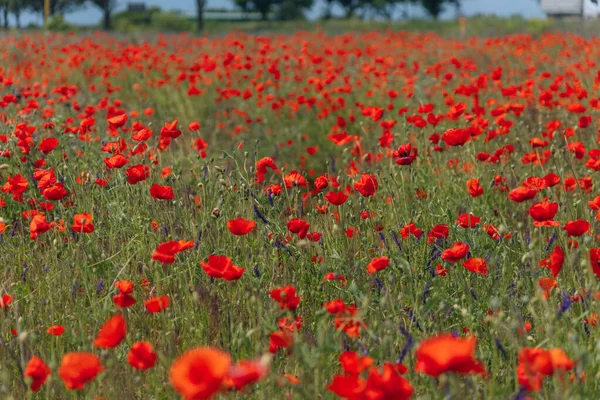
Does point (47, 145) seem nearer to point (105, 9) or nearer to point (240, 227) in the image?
point (240, 227)

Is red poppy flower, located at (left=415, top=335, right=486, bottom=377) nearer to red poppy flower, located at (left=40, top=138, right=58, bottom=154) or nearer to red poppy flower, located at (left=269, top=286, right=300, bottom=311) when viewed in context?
red poppy flower, located at (left=269, top=286, right=300, bottom=311)

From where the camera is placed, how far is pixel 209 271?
1862mm

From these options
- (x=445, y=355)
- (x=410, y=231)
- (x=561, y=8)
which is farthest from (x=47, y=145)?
(x=561, y=8)

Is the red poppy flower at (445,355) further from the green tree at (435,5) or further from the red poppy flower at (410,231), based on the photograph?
the green tree at (435,5)

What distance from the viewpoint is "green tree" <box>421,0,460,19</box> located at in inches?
1946

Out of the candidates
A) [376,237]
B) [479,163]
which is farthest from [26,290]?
[479,163]

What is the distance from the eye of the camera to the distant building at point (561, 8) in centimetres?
3497

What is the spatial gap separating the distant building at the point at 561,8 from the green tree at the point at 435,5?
13.8m

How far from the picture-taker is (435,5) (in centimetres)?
4953

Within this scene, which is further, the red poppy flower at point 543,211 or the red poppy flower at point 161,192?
the red poppy flower at point 161,192

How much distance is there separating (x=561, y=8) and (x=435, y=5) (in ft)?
48.3

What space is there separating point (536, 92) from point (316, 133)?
2096mm

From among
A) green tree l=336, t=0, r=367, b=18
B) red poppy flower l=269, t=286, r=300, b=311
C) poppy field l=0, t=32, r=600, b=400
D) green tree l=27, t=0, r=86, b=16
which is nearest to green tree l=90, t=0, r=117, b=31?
green tree l=27, t=0, r=86, b=16

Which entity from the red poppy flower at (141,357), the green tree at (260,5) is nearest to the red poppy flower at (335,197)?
the red poppy flower at (141,357)
